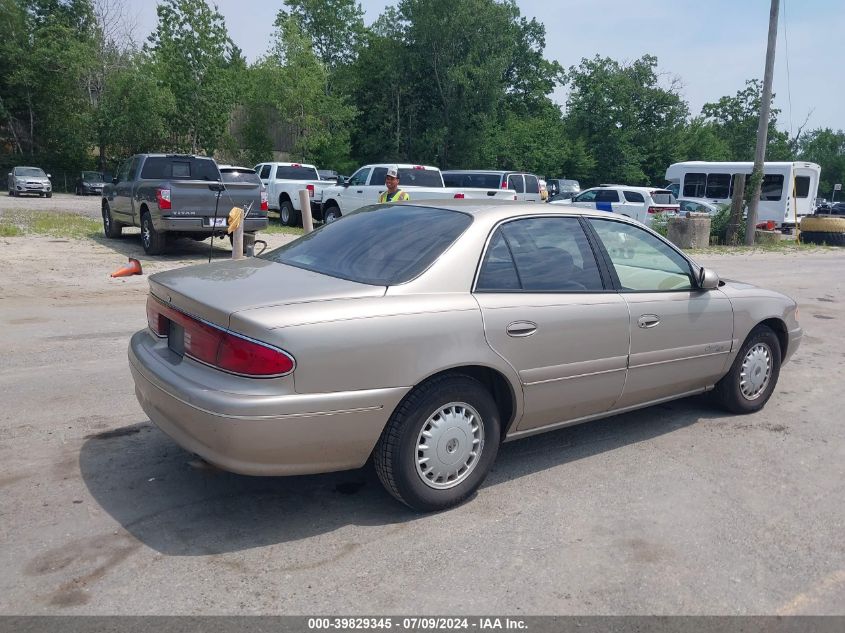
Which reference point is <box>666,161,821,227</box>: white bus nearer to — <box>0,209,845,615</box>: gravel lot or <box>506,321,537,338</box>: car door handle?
<box>0,209,845,615</box>: gravel lot

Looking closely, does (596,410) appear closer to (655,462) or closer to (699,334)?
(655,462)

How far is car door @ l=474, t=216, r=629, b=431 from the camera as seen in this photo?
400 cm

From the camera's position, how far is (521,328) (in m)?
4.00

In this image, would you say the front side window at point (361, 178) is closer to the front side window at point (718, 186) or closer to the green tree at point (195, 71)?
the front side window at point (718, 186)

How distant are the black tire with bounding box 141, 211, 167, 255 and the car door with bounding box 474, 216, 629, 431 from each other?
34.7 feet

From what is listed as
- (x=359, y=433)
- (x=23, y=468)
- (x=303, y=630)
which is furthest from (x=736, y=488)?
(x=23, y=468)

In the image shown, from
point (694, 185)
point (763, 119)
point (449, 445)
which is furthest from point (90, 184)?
point (449, 445)

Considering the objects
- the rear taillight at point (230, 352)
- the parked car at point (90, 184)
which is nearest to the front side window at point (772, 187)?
the rear taillight at point (230, 352)

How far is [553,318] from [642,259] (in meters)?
1.42

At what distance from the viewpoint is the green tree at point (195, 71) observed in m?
37.6

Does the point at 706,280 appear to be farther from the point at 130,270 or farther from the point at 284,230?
the point at 284,230

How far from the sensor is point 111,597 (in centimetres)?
301

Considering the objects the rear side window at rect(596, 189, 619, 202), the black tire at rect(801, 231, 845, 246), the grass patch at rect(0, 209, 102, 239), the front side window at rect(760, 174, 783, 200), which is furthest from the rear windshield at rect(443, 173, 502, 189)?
the black tire at rect(801, 231, 845, 246)

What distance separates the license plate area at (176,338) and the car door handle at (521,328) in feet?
5.55
